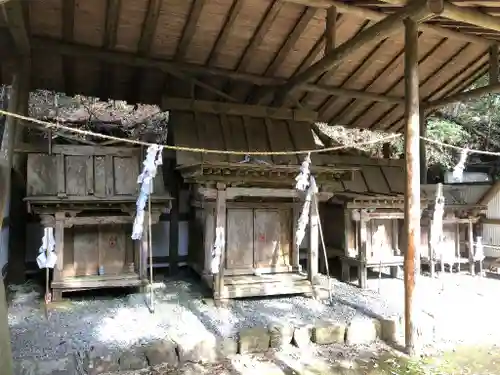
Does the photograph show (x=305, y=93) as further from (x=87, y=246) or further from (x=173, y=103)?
(x=87, y=246)

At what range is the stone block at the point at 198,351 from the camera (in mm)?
5492

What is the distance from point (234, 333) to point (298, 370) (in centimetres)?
107

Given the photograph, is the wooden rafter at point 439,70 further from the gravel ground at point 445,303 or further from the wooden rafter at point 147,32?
the wooden rafter at point 147,32

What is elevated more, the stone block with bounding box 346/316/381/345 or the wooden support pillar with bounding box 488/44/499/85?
the wooden support pillar with bounding box 488/44/499/85

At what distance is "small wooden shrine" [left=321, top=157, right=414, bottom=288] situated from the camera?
8930mm

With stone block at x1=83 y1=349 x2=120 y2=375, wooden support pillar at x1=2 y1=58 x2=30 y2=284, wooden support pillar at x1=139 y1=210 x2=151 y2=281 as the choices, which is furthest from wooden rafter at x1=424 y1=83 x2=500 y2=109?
wooden support pillar at x1=2 y1=58 x2=30 y2=284

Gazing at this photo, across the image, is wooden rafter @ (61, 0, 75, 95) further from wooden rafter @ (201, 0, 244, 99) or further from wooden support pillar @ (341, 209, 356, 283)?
wooden support pillar @ (341, 209, 356, 283)

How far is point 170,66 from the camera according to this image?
8805 mm

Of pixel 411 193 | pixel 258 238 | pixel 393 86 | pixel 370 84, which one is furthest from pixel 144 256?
pixel 393 86

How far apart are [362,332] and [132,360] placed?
132 inches

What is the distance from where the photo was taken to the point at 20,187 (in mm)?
8008

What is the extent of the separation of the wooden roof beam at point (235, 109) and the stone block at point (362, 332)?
17.1 feet

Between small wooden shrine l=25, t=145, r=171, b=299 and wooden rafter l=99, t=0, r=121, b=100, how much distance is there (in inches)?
81.9

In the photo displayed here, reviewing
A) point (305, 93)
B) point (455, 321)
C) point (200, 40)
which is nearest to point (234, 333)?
point (455, 321)
